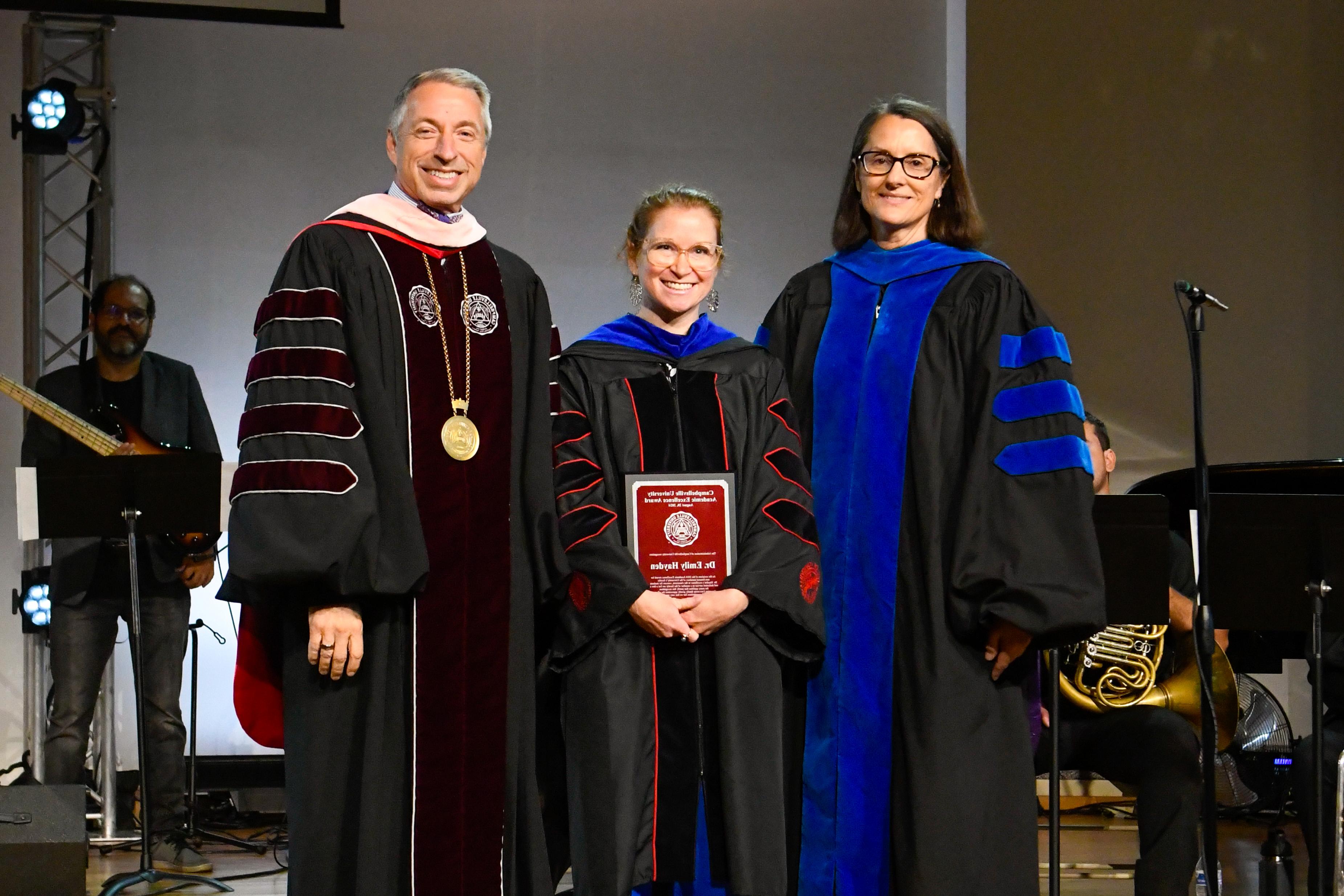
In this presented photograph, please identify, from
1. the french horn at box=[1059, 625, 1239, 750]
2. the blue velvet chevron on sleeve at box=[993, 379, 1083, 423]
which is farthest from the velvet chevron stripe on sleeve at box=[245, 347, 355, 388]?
the french horn at box=[1059, 625, 1239, 750]

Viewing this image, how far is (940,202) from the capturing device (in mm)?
3461

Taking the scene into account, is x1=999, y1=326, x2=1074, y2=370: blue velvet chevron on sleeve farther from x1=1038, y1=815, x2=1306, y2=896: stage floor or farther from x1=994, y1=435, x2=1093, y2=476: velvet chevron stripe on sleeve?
x1=1038, y1=815, x2=1306, y2=896: stage floor

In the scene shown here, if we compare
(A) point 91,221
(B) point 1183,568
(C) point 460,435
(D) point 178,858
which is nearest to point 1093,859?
(B) point 1183,568

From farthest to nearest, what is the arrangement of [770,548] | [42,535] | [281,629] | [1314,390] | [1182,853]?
[1314,390], [42,535], [1182,853], [770,548], [281,629]

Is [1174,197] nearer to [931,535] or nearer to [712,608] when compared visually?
[931,535]

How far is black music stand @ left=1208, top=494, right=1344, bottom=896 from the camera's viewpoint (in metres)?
3.55

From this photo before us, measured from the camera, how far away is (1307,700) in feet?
23.3

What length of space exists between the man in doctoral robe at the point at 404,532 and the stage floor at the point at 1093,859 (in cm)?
231

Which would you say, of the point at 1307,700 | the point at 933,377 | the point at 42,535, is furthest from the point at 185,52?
the point at 1307,700

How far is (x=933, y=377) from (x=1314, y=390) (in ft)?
14.9

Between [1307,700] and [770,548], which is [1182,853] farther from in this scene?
[1307,700]

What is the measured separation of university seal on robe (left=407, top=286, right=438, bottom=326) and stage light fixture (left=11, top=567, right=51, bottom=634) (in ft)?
12.2

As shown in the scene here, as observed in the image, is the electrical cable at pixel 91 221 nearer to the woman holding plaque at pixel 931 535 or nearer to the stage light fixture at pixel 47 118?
the stage light fixture at pixel 47 118

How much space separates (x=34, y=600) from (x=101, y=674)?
2.00ft
